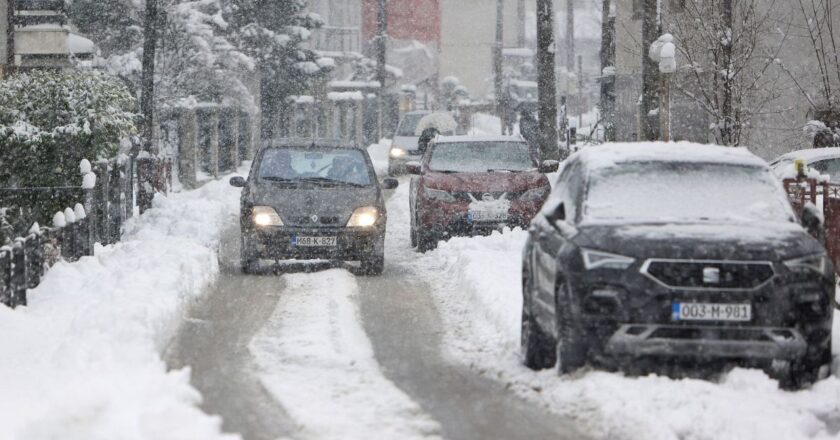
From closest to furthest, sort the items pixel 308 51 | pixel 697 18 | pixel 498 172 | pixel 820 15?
pixel 498 172 → pixel 697 18 → pixel 820 15 → pixel 308 51

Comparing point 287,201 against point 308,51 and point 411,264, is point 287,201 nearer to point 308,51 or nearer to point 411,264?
point 411,264

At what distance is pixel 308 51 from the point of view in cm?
4762

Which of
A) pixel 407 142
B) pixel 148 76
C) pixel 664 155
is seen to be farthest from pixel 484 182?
pixel 407 142

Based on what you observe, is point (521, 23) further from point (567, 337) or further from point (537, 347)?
point (567, 337)

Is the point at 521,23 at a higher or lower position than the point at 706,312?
higher

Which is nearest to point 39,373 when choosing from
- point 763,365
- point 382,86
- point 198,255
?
point 763,365

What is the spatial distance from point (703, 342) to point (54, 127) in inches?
516

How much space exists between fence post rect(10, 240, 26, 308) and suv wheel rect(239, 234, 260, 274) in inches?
150

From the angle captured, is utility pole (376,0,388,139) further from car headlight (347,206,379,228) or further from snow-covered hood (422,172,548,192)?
car headlight (347,206,379,228)

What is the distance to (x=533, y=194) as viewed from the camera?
18422 millimetres

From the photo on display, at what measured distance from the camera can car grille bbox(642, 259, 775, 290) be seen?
823cm

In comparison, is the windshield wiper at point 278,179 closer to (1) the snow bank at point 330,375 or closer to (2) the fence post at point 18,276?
(1) the snow bank at point 330,375

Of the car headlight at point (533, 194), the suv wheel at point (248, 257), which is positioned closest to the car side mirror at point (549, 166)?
the car headlight at point (533, 194)

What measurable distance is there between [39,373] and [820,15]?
81.5 ft
